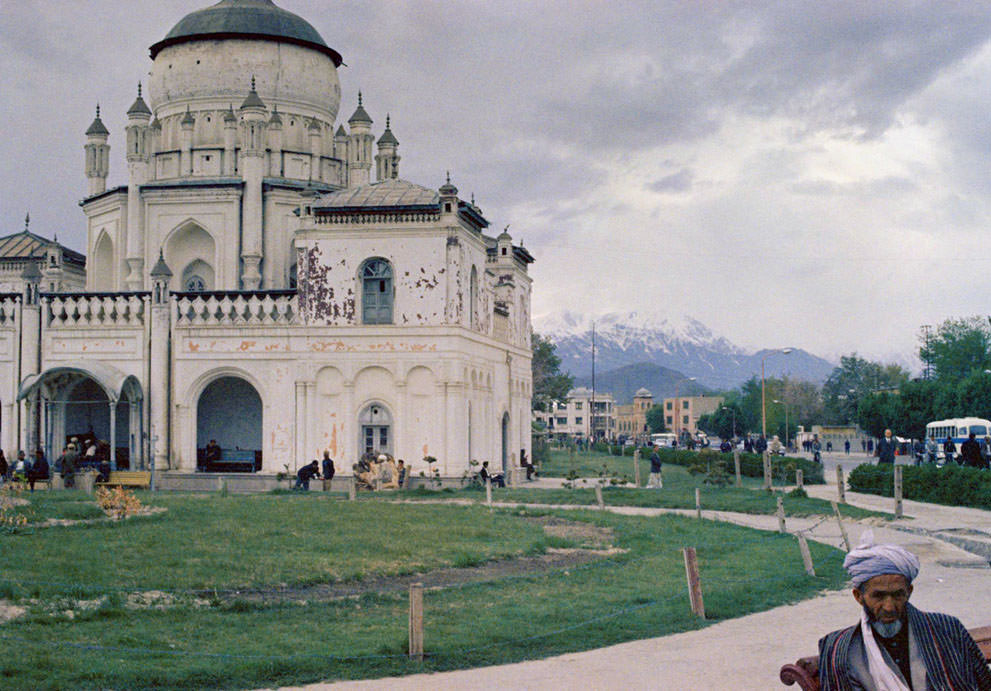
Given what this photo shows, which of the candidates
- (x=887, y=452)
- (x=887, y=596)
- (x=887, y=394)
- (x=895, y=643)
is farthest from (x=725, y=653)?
(x=887, y=394)

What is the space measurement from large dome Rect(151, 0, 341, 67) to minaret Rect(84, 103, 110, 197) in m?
3.81

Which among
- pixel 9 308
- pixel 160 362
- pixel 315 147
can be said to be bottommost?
pixel 160 362

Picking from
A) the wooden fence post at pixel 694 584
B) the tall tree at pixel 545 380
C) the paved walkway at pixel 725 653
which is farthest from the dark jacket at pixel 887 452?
the tall tree at pixel 545 380

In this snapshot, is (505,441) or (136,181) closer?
(136,181)

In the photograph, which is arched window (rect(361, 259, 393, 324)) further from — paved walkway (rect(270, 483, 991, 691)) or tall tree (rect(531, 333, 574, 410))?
tall tree (rect(531, 333, 574, 410))

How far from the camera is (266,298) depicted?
1654 inches

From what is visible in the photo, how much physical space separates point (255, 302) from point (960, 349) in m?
71.6

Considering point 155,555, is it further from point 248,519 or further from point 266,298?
point 266,298

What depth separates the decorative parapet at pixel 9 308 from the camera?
4272cm

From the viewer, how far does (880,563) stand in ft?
19.6

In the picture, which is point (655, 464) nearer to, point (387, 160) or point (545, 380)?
point (387, 160)

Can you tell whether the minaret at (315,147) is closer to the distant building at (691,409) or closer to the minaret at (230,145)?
the minaret at (230,145)

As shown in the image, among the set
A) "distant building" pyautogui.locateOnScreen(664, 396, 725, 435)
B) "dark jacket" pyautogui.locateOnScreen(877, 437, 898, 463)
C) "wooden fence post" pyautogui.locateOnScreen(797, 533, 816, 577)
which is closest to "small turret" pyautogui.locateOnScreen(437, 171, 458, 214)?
"dark jacket" pyautogui.locateOnScreen(877, 437, 898, 463)

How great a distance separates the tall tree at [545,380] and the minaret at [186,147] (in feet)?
137
